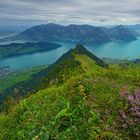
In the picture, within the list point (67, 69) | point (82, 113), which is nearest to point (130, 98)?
point (82, 113)

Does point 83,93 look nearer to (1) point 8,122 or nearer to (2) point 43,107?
(2) point 43,107

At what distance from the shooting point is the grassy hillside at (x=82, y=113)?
290 inches

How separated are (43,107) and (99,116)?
1876mm

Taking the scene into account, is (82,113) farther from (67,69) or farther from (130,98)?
(67,69)

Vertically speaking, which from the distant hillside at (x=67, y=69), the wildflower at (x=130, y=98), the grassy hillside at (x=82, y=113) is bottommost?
the distant hillside at (x=67, y=69)

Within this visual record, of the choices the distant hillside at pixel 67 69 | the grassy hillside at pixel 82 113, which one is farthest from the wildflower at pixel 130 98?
the distant hillside at pixel 67 69

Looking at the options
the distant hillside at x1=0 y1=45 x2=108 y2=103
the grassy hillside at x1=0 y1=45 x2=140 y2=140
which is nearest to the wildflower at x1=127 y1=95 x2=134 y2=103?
the grassy hillside at x1=0 y1=45 x2=140 y2=140

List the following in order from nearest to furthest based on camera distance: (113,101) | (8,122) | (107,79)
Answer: (113,101)
(8,122)
(107,79)

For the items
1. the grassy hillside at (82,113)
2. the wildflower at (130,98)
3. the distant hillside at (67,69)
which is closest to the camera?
the grassy hillside at (82,113)

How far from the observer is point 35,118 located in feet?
27.1

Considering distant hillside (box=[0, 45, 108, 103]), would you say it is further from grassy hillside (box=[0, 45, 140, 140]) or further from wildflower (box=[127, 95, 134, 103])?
wildflower (box=[127, 95, 134, 103])

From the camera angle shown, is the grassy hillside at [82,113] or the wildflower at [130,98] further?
the wildflower at [130,98]

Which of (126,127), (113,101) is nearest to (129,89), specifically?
(113,101)

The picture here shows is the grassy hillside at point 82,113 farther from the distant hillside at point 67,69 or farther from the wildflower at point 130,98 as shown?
the distant hillside at point 67,69
